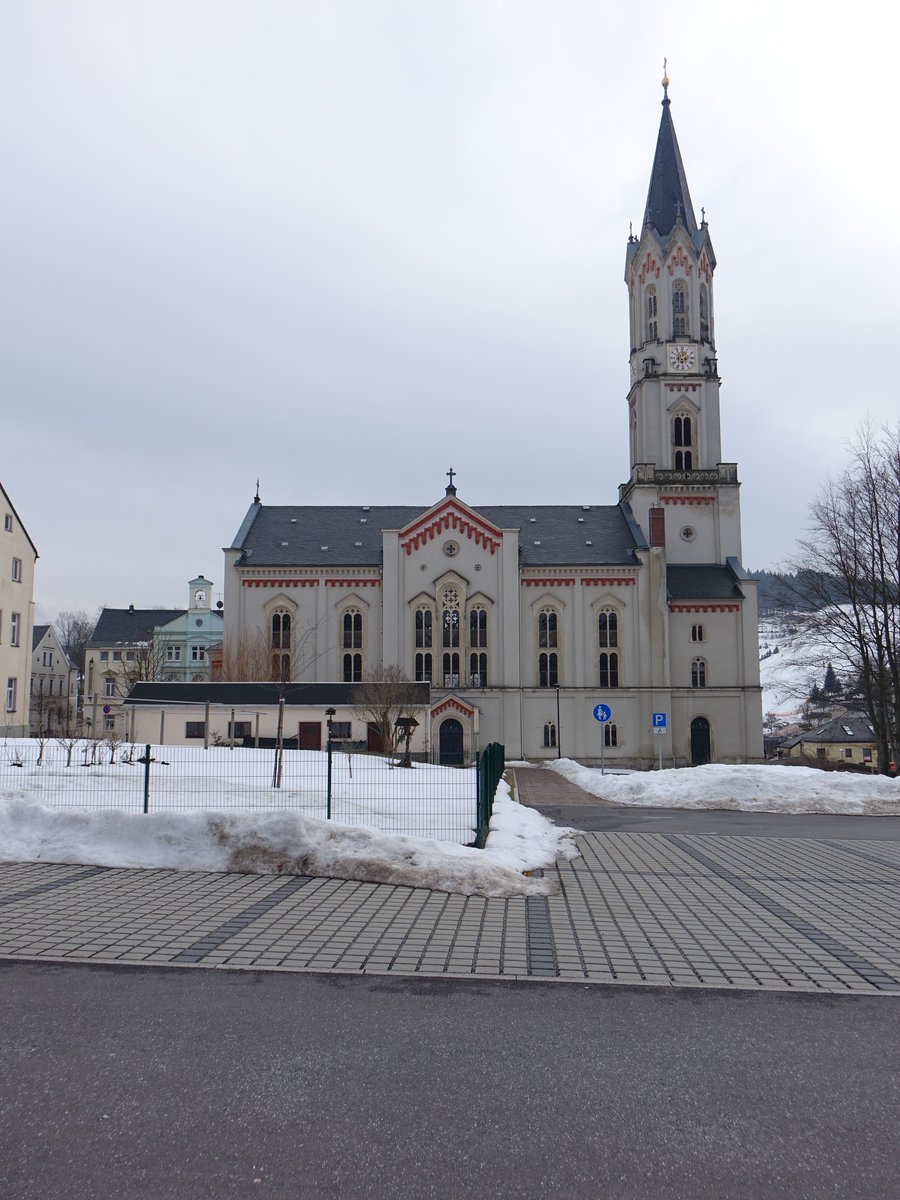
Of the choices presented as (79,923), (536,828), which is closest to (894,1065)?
(79,923)

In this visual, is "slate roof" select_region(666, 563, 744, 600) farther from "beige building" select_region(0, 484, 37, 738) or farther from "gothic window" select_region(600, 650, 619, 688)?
"beige building" select_region(0, 484, 37, 738)

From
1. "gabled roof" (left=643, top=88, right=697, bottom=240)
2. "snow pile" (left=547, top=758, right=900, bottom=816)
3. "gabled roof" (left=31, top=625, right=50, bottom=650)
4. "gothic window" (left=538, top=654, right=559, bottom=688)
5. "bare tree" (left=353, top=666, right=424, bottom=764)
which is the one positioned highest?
"gabled roof" (left=643, top=88, right=697, bottom=240)

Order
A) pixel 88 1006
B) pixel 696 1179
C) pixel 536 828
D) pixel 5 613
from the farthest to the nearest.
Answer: pixel 5 613 < pixel 536 828 < pixel 88 1006 < pixel 696 1179

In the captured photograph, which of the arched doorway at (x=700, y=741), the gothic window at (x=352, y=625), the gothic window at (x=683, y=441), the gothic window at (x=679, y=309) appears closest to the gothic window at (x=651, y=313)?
the gothic window at (x=679, y=309)

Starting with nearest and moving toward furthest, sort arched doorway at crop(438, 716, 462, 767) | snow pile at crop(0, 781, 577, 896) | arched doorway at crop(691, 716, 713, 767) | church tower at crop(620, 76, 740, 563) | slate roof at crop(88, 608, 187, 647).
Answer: snow pile at crop(0, 781, 577, 896) → arched doorway at crop(438, 716, 462, 767) → arched doorway at crop(691, 716, 713, 767) → church tower at crop(620, 76, 740, 563) → slate roof at crop(88, 608, 187, 647)

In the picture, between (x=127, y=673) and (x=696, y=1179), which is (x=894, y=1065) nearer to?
(x=696, y=1179)

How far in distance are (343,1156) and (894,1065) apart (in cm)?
349

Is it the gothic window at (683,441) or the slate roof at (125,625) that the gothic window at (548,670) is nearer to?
the gothic window at (683,441)

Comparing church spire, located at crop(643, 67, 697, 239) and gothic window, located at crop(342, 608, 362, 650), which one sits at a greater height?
church spire, located at crop(643, 67, 697, 239)

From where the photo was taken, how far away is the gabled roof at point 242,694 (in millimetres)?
42656

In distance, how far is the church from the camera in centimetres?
5144

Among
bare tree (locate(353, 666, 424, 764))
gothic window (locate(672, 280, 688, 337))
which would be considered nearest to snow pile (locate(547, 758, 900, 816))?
bare tree (locate(353, 666, 424, 764))

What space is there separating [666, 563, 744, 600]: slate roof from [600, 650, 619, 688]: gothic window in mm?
5181

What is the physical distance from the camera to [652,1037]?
579 centimetres
